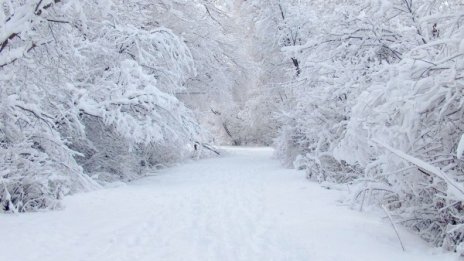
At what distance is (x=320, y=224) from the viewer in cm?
634

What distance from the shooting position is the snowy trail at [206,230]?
16.9ft

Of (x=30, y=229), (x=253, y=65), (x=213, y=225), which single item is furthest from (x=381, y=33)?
(x=253, y=65)

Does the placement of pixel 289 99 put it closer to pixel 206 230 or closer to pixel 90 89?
pixel 90 89

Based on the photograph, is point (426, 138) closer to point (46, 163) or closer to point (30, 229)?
→ point (30, 229)

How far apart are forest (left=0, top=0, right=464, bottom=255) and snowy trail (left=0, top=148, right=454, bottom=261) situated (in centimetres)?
47

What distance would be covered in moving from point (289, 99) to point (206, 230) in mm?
12305

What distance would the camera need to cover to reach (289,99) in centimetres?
1819

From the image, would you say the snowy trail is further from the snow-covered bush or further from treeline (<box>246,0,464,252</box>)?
the snow-covered bush

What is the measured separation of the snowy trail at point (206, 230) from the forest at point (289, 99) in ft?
1.54

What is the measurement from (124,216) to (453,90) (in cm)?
515

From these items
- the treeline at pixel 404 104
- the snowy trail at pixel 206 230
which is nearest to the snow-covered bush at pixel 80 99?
the snowy trail at pixel 206 230

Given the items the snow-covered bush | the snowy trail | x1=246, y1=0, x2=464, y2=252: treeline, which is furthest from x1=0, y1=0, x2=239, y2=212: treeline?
x1=246, y1=0, x2=464, y2=252: treeline

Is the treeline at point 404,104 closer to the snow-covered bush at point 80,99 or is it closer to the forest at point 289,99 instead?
the forest at point 289,99

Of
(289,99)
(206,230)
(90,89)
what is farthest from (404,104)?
(289,99)
